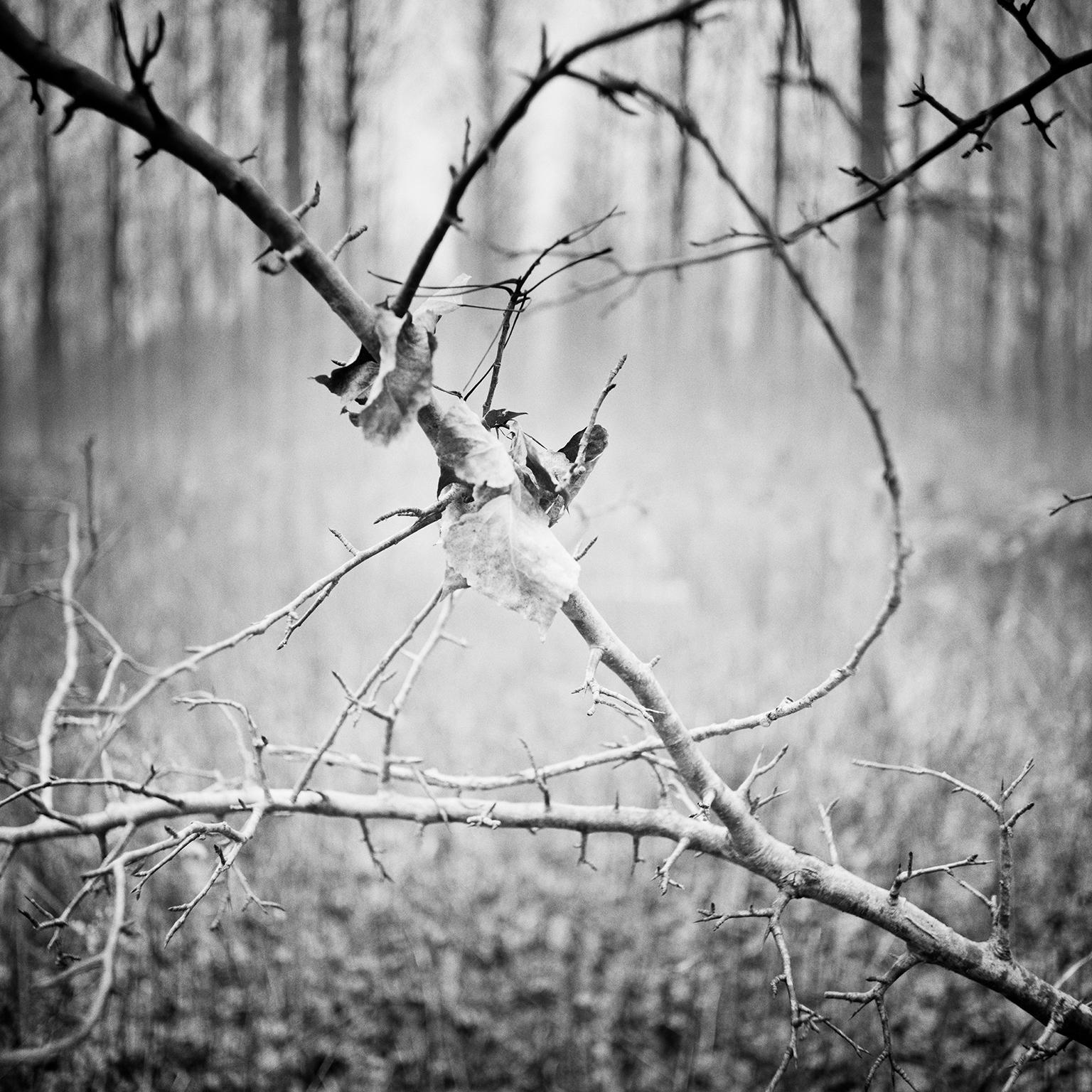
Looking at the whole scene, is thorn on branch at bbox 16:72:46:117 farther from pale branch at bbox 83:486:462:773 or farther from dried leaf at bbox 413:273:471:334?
pale branch at bbox 83:486:462:773

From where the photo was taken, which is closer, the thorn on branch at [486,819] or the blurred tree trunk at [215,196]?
the thorn on branch at [486,819]

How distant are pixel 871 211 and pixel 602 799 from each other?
466 centimetres

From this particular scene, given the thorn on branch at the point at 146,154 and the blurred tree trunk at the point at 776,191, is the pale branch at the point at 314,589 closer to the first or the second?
the thorn on branch at the point at 146,154

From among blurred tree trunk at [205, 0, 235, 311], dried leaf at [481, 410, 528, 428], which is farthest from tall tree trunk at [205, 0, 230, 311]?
dried leaf at [481, 410, 528, 428]

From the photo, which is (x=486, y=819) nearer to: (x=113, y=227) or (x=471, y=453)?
(x=471, y=453)

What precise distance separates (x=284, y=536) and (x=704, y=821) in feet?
18.9

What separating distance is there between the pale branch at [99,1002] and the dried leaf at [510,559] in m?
0.51

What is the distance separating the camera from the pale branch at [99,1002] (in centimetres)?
51

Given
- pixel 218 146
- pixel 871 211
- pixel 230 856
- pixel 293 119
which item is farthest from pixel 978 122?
pixel 293 119

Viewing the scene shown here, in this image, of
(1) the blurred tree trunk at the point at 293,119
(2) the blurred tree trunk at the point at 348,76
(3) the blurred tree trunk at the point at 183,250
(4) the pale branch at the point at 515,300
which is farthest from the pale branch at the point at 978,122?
(3) the blurred tree trunk at the point at 183,250

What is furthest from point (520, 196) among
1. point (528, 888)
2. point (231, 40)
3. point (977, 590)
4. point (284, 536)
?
point (528, 888)

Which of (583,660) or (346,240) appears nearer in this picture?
(346,240)

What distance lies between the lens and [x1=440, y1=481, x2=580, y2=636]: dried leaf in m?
0.74

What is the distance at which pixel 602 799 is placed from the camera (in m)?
3.31
